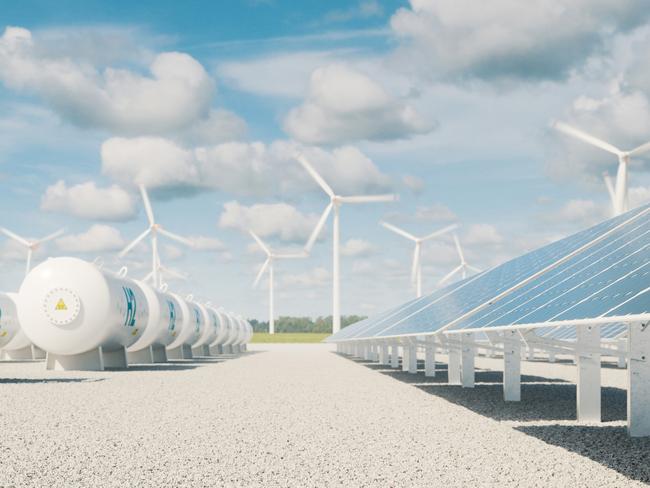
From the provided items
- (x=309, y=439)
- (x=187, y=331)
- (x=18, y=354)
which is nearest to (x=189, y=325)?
(x=187, y=331)

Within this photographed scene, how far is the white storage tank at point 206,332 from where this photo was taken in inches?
2498

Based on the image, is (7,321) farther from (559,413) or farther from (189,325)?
(559,413)

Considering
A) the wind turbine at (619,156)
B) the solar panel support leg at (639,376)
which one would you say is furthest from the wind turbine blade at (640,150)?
the solar panel support leg at (639,376)

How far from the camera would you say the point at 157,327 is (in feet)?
151

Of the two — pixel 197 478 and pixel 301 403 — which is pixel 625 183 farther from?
pixel 197 478

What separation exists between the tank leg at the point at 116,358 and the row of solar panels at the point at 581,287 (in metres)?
20.1

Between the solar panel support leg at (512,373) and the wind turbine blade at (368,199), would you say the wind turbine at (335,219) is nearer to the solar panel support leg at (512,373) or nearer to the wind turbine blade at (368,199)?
the wind turbine blade at (368,199)

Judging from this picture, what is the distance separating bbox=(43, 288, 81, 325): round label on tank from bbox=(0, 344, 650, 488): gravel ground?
7.94 meters

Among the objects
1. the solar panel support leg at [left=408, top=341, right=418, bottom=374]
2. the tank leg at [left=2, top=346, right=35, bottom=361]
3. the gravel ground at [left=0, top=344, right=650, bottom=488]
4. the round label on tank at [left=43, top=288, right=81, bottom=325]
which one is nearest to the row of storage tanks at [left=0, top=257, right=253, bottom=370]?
the round label on tank at [left=43, top=288, right=81, bottom=325]

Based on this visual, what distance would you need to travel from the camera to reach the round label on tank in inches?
1372

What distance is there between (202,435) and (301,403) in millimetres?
6844

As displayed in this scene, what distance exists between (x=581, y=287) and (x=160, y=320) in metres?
34.8

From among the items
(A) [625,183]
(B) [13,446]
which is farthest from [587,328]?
(A) [625,183]

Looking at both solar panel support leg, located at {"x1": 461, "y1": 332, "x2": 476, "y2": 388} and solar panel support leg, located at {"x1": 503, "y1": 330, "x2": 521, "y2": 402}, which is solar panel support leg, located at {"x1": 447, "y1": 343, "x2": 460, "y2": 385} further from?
solar panel support leg, located at {"x1": 503, "y1": 330, "x2": 521, "y2": 402}
